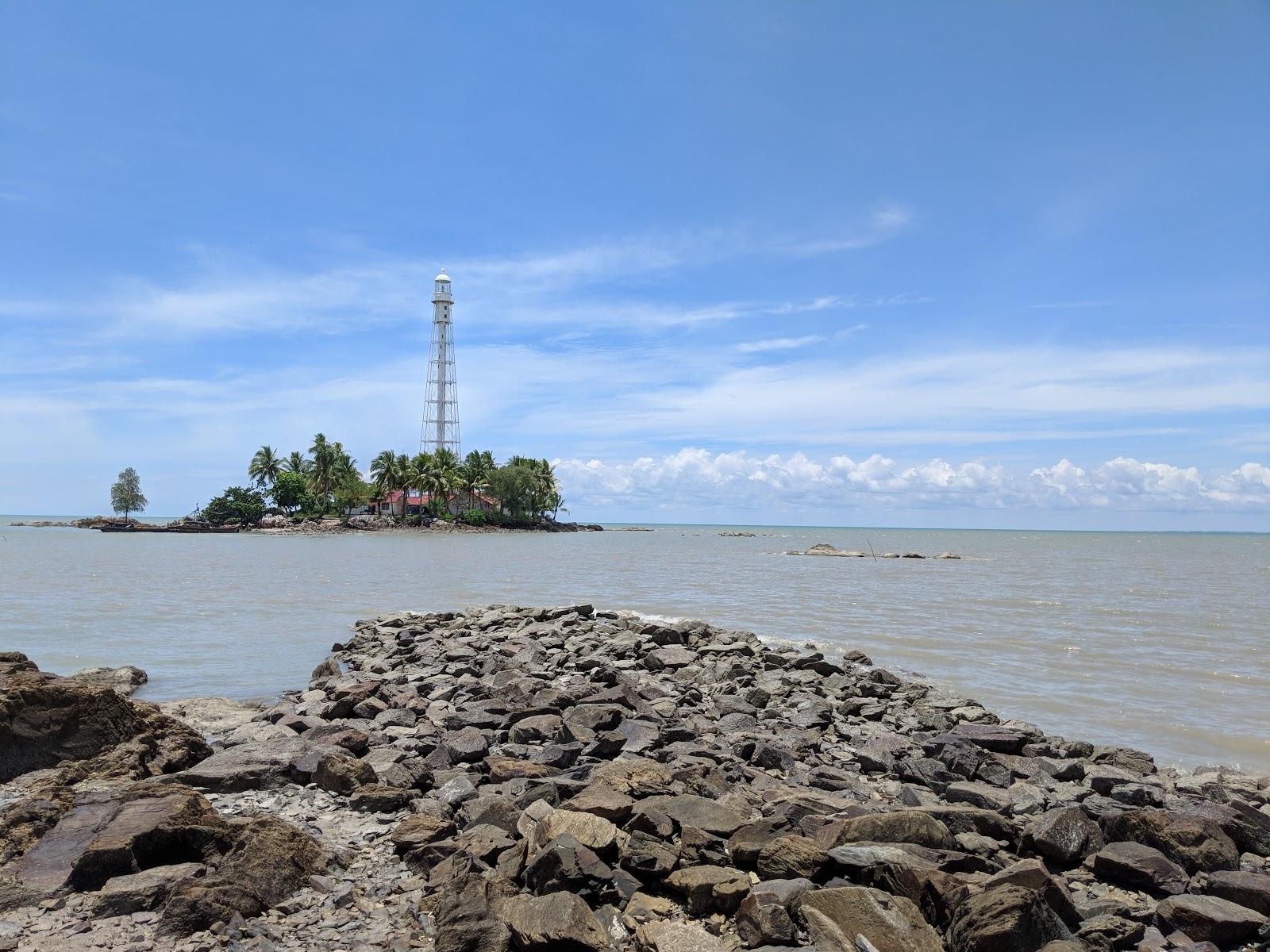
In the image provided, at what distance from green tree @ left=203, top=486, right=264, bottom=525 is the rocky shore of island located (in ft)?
330

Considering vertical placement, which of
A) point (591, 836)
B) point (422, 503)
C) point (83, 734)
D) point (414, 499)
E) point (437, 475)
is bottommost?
point (591, 836)

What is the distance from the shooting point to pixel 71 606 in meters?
22.0

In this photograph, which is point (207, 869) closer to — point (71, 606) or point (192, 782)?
point (192, 782)

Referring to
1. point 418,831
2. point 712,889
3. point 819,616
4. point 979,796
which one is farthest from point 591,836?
point 819,616

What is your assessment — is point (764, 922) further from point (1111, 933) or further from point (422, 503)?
point (422, 503)

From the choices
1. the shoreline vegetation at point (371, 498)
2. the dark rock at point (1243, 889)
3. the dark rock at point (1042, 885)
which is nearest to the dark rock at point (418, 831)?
the dark rock at point (1042, 885)

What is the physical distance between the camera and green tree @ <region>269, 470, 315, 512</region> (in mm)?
101750

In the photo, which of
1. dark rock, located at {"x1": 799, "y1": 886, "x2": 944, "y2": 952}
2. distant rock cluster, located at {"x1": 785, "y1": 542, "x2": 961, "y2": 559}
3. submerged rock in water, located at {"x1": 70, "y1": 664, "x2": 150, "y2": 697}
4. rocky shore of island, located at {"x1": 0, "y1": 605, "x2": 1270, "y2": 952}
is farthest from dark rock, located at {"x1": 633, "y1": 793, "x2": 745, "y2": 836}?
distant rock cluster, located at {"x1": 785, "y1": 542, "x2": 961, "y2": 559}

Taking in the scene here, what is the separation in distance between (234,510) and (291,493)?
6.81 meters

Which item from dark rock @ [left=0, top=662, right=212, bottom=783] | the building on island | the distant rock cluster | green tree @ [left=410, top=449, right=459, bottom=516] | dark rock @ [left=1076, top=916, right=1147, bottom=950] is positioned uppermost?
green tree @ [left=410, top=449, right=459, bottom=516]

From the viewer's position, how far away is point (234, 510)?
3976 inches

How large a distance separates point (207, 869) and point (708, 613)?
1877cm

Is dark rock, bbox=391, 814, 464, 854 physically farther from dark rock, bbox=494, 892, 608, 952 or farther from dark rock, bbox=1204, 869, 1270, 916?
dark rock, bbox=1204, 869, 1270, 916

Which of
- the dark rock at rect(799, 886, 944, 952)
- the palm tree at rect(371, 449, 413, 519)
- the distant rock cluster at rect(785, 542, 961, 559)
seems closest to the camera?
the dark rock at rect(799, 886, 944, 952)
